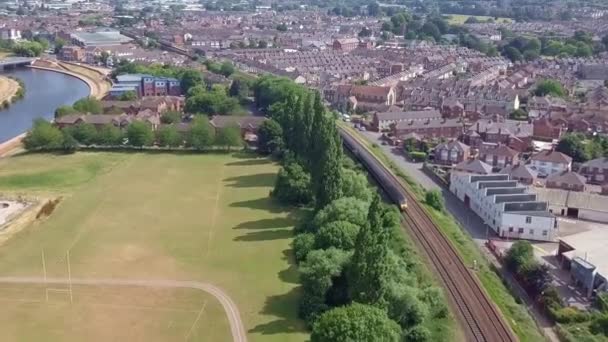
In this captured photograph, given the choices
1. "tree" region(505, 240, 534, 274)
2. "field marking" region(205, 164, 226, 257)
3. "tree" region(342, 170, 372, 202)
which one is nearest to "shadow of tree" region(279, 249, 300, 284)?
"field marking" region(205, 164, 226, 257)

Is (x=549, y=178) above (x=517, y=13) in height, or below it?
below

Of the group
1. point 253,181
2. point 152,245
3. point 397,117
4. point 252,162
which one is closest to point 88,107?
point 252,162

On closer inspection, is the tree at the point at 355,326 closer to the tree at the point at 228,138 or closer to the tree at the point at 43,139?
the tree at the point at 228,138

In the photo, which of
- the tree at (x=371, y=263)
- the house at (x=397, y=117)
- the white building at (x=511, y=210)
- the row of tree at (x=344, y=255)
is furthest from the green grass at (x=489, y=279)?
the house at (x=397, y=117)

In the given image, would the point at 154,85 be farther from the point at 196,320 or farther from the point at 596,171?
the point at 196,320

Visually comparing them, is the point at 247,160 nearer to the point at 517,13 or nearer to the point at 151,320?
the point at 151,320

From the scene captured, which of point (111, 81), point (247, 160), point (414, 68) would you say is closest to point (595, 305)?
point (247, 160)
